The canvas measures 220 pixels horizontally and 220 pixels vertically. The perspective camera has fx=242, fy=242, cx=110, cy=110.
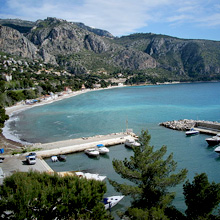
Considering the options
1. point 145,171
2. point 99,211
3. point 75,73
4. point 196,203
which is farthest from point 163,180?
point 75,73

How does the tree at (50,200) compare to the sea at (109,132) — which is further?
the sea at (109,132)

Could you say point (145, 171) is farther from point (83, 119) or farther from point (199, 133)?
point (83, 119)

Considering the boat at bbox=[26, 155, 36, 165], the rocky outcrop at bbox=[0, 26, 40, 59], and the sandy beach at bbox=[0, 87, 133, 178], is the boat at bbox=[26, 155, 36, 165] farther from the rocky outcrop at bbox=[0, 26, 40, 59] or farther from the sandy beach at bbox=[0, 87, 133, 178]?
the rocky outcrop at bbox=[0, 26, 40, 59]

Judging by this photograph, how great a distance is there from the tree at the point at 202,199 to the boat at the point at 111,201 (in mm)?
6153

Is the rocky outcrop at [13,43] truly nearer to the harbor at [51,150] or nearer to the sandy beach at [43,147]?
the sandy beach at [43,147]

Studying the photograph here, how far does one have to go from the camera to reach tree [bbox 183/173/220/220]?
1154cm

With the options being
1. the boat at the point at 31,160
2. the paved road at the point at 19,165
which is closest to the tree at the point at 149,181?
the paved road at the point at 19,165

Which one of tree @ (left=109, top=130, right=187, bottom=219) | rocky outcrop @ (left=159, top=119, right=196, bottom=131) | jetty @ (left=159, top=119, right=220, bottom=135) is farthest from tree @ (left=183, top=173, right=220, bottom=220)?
rocky outcrop @ (left=159, top=119, right=196, bottom=131)

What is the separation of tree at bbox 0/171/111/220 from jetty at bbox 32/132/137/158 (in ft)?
51.9

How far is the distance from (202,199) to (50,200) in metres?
7.32

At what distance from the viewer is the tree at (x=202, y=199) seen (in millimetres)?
11539

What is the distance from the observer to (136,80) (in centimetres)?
19200

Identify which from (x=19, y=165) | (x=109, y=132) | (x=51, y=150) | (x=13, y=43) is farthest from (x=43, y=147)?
(x=13, y=43)

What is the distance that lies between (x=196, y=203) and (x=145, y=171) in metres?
3.18
